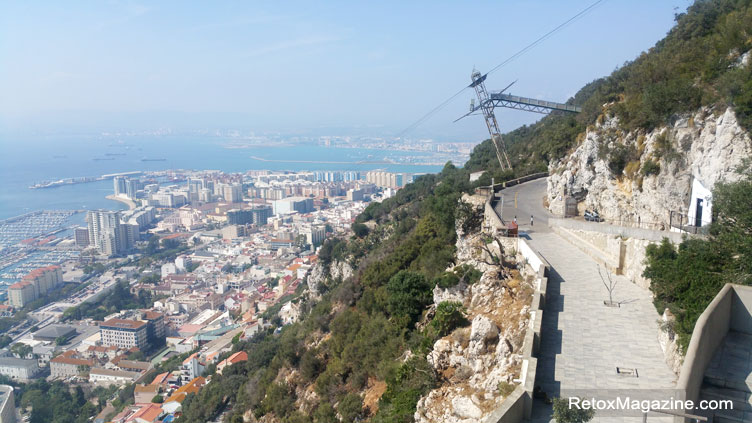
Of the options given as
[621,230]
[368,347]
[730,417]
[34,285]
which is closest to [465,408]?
[730,417]

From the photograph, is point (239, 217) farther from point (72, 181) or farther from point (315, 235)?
point (72, 181)

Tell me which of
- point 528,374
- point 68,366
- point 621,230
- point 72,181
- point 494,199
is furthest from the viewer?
point 72,181

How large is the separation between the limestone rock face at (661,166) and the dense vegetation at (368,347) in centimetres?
306

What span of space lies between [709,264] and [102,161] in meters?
150

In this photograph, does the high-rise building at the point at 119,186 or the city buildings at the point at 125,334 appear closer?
the city buildings at the point at 125,334

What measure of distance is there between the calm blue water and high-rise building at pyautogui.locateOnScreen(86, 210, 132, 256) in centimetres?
1823

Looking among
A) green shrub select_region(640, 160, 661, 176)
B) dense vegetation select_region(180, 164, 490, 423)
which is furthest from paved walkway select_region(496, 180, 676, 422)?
green shrub select_region(640, 160, 661, 176)

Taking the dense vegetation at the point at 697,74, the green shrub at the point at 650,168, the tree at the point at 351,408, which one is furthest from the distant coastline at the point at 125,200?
the green shrub at the point at 650,168

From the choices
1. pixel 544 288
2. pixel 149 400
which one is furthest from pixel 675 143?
pixel 149 400

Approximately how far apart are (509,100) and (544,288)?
12257 mm

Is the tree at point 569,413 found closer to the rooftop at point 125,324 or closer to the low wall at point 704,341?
the low wall at point 704,341

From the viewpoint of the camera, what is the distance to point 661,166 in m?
8.02

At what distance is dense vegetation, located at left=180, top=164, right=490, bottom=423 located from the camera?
23.0 feet

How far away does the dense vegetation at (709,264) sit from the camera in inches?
205
